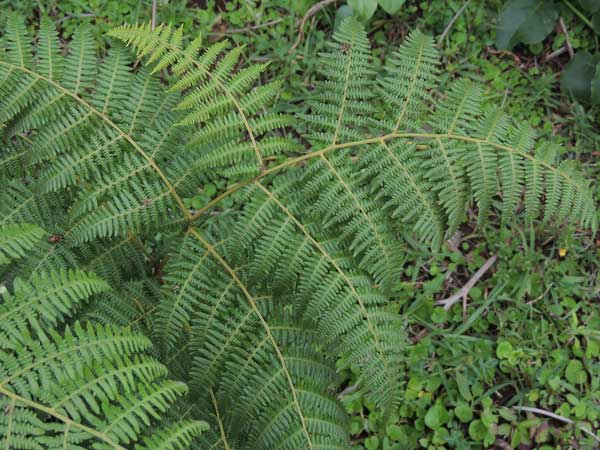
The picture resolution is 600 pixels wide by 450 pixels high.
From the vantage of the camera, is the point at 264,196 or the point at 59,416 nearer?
the point at 59,416

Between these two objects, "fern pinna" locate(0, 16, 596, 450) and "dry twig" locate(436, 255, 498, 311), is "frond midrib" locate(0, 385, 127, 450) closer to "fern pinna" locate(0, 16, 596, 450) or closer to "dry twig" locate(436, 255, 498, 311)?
"fern pinna" locate(0, 16, 596, 450)

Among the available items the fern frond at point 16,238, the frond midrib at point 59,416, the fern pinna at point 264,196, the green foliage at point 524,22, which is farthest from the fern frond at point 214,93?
the green foliage at point 524,22

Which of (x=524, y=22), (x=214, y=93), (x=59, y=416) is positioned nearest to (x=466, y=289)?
(x=524, y=22)

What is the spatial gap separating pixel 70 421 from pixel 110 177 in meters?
0.95

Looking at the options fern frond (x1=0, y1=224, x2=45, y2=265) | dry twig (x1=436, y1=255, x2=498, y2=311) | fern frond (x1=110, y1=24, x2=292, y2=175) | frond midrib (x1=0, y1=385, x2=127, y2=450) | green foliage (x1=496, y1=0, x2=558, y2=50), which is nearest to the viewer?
frond midrib (x1=0, y1=385, x2=127, y2=450)

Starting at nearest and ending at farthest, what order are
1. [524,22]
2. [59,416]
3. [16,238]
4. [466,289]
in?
[59,416]
[16,238]
[466,289]
[524,22]

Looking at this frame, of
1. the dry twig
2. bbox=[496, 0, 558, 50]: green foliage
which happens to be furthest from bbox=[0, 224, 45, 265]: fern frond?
bbox=[496, 0, 558, 50]: green foliage

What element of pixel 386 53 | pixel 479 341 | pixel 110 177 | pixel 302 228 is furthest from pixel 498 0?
pixel 110 177

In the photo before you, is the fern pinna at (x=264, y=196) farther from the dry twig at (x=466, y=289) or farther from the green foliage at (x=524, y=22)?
the green foliage at (x=524, y=22)

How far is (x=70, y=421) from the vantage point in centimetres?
172

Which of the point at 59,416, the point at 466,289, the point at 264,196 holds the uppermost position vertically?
the point at 264,196

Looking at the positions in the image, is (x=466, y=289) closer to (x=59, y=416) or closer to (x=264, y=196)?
(x=264, y=196)

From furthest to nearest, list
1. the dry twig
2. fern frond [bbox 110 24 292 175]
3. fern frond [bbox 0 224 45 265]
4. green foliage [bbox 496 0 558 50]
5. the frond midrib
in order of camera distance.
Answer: green foliage [bbox 496 0 558 50], the dry twig, fern frond [bbox 110 24 292 175], fern frond [bbox 0 224 45 265], the frond midrib

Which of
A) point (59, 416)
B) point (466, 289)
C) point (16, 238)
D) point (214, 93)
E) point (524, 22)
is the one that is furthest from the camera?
point (524, 22)
